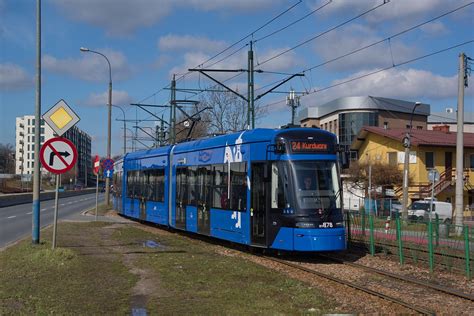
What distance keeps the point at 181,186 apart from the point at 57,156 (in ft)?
22.7

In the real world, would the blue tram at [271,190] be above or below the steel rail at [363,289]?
above

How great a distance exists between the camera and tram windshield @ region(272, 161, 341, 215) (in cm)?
1373

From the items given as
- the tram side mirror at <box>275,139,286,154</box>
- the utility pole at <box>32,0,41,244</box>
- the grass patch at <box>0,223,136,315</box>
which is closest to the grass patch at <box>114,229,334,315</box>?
the grass patch at <box>0,223,136,315</box>

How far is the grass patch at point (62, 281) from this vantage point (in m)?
8.17

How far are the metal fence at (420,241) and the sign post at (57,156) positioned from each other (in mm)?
8322

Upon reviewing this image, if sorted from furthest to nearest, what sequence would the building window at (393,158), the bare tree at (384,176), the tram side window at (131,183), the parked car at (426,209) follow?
the building window at (393,158) → the bare tree at (384,176) → the parked car at (426,209) → the tram side window at (131,183)

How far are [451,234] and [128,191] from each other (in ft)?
60.8

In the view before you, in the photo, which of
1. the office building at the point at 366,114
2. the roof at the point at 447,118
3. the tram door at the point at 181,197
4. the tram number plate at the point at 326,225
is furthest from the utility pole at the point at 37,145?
the roof at the point at 447,118

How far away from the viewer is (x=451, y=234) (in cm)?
1330

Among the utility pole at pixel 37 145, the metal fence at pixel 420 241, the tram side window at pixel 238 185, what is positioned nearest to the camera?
the metal fence at pixel 420 241

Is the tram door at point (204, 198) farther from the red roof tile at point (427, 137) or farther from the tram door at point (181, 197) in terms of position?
the red roof tile at point (427, 137)

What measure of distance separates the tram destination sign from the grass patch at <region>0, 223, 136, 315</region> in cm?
486

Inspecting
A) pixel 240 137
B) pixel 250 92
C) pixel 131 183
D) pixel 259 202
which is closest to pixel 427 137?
pixel 131 183

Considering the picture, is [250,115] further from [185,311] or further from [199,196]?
[185,311]
